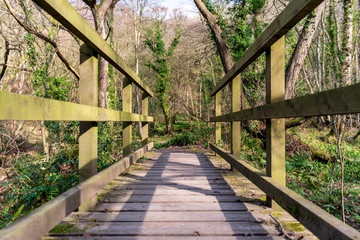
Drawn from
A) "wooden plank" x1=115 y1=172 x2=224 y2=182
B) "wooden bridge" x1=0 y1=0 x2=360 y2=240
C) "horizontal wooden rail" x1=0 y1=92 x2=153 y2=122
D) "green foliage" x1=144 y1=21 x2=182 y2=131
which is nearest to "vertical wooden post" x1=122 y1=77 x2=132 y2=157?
"wooden plank" x1=115 y1=172 x2=224 y2=182

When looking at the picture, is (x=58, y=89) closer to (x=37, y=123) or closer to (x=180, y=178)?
(x=37, y=123)

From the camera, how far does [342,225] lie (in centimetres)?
106

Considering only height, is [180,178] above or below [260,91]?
below

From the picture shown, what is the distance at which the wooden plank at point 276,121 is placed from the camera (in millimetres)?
1783

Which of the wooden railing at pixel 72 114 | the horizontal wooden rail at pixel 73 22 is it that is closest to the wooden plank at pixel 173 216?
the wooden railing at pixel 72 114

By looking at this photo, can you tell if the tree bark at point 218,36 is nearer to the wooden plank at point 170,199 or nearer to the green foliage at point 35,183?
the green foliage at point 35,183

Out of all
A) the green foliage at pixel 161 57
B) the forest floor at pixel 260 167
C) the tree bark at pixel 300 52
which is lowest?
the forest floor at pixel 260 167

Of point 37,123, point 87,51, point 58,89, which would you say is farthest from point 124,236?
point 37,123

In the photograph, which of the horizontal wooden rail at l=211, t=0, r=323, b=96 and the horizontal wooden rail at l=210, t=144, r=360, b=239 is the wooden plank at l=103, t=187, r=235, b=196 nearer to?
the horizontal wooden rail at l=210, t=144, r=360, b=239

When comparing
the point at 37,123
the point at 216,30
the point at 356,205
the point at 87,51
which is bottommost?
the point at 356,205

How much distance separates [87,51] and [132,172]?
2035 millimetres

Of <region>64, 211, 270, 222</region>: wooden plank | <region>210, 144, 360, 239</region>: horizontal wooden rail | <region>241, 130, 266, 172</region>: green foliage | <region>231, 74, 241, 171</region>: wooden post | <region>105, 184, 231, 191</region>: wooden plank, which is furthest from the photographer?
<region>241, 130, 266, 172</region>: green foliage

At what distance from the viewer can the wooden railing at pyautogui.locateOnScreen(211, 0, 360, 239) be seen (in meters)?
1.02

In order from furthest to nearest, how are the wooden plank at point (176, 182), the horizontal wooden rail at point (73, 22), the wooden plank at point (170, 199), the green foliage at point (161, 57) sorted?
the green foliage at point (161, 57) < the wooden plank at point (176, 182) < the wooden plank at point (170, 199) < the horizontal wooden rail at point (73, 22)
